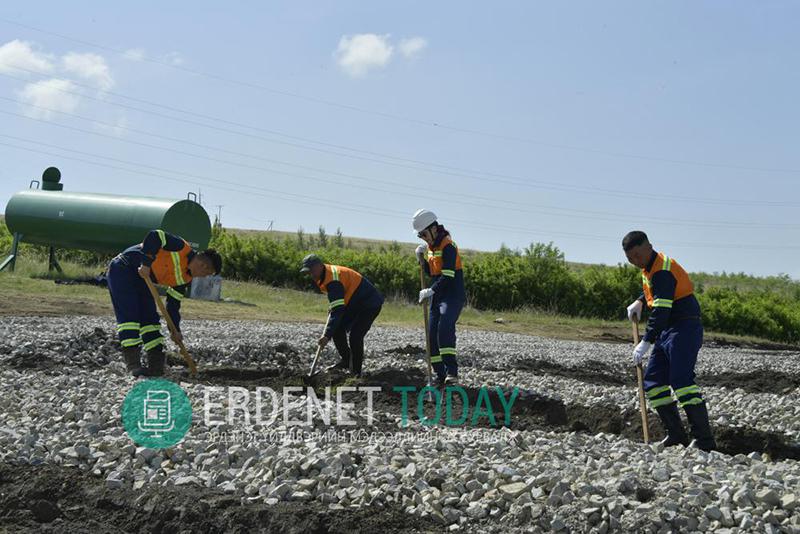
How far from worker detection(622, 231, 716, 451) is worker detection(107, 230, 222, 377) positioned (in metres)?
4.04

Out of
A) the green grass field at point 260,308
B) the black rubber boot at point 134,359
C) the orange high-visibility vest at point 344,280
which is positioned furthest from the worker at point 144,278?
the green grass field at point 260,308

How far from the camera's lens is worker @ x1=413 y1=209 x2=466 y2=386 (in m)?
9.14

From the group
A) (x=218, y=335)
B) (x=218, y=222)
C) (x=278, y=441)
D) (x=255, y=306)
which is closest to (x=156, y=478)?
(x=278, y=441)

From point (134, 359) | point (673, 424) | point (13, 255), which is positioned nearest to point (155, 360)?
point (134, 359)

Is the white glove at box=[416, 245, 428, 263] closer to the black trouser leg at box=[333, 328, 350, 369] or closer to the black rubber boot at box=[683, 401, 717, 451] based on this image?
the black trouser leg at box=[333, 328, 350, 369]

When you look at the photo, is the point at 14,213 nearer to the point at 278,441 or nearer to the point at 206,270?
the point at 206,270

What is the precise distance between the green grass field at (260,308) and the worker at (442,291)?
31.5 ft

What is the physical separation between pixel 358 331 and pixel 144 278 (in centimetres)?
247

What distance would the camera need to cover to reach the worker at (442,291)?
914cm

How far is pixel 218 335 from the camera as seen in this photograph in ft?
44.6

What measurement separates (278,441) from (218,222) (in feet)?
93.6

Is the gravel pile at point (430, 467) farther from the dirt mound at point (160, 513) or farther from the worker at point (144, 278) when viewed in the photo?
the worker at point (144, 278)

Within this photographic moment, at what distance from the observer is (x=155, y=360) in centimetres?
878

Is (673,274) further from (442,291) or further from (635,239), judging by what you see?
(442,291)
